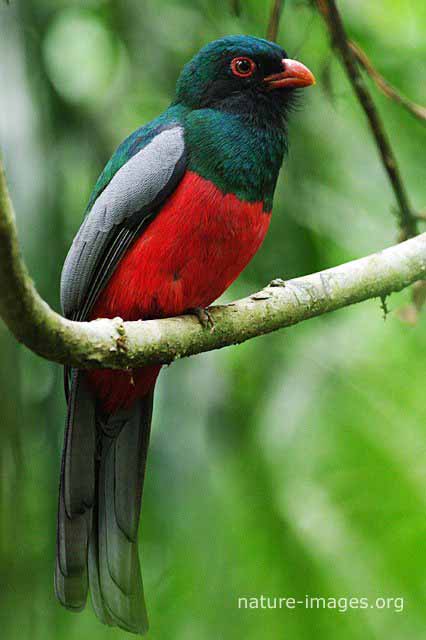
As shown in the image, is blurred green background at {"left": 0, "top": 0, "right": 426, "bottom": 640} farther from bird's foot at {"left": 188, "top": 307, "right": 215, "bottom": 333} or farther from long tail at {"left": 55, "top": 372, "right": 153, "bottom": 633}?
bird's foot at {"left": 188, "top": 307, "right": 215, "bottom": 333}

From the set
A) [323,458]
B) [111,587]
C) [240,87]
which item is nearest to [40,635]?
[111,587]

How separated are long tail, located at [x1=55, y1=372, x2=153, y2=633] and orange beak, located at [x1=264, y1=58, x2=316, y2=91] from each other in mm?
1442

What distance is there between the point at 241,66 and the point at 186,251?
0.95m

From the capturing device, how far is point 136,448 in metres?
3.70

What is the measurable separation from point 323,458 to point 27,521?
1.24m

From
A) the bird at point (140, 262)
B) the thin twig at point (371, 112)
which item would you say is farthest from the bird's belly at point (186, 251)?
the thin twig at point (371, 112)

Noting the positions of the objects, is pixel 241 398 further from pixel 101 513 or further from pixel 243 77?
pixel 243 77

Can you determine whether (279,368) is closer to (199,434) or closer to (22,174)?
(199,434)

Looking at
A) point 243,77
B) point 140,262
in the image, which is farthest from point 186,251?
point 243,77

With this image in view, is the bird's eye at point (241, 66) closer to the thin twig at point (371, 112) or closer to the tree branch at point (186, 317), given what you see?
the thin twig at point (371, 112)

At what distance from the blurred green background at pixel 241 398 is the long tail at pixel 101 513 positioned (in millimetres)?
175

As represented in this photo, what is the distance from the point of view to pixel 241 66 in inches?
150

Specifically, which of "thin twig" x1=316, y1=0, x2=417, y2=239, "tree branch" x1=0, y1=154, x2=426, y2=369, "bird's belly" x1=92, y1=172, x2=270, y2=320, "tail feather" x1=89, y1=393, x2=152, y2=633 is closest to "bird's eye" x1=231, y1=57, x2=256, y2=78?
"thin twig" x1=316, y1=0, x2=417, y2=239

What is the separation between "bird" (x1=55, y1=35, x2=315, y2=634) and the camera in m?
3.36
